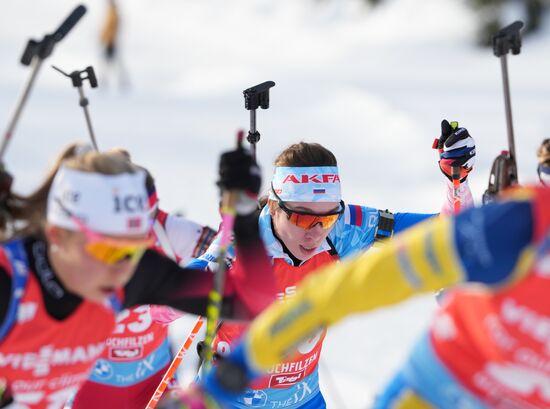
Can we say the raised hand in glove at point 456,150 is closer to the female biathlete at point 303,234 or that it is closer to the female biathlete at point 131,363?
the female biathlete at point 303,234

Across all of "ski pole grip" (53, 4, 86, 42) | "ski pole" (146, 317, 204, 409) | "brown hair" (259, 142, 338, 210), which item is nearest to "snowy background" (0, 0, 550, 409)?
"ski pole" (146, 317, 204, 409)

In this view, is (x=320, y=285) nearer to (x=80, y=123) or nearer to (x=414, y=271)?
(x=414, y=271)

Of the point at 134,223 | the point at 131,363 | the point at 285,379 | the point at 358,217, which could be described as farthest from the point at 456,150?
the point at 134,223

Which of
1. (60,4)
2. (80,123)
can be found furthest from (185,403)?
(60,4)

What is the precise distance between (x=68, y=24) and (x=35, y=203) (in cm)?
91

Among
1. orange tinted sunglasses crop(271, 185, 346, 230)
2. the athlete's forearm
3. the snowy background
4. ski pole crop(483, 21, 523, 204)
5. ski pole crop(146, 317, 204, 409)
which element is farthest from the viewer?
the snowy background

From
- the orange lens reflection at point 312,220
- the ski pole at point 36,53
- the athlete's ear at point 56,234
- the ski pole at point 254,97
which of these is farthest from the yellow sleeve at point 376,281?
the ski pole at point 254,97

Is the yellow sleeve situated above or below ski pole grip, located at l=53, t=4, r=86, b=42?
below

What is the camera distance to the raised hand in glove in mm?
4184

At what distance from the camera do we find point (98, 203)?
2.44 m

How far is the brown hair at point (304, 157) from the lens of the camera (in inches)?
154

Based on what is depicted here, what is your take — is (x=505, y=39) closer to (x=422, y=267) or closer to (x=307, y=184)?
(x=307, y=184)

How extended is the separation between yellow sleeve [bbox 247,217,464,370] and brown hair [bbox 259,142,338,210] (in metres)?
1.72

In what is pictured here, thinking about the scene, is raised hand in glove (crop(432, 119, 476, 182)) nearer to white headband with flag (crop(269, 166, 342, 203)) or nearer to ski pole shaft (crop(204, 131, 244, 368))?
white headband with flag (crop(269, 166, 342, 203))
